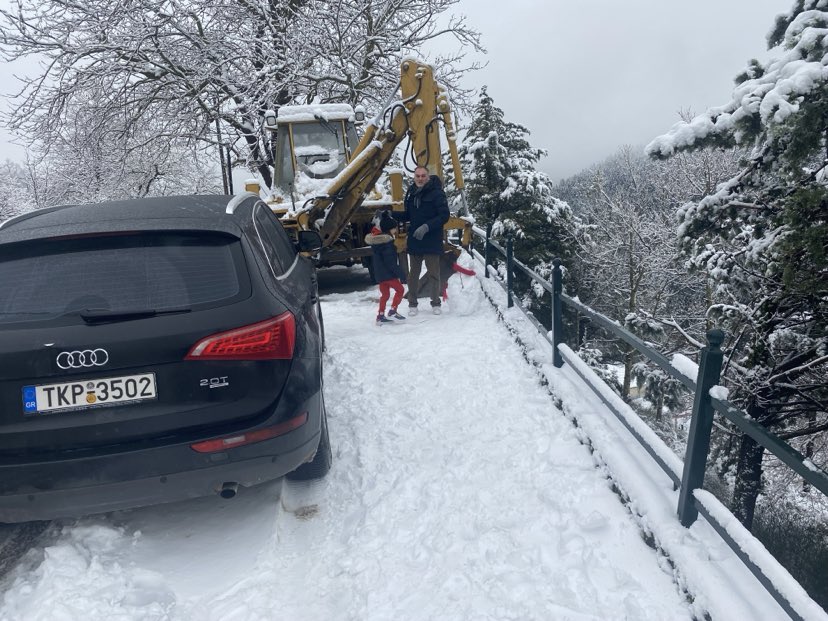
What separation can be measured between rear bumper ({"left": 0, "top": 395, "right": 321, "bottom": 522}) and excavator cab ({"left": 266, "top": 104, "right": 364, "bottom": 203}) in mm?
8415

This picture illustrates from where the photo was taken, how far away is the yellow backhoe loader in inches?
303

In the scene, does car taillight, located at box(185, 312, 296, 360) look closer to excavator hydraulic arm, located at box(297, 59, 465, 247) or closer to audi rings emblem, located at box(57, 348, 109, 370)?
audi rings emblem, located at box(57, 348, 109, 370)

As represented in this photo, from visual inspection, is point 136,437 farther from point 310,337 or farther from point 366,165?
point 366,165

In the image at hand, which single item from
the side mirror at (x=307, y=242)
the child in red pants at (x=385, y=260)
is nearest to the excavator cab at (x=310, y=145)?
the child in red pants at (x=385, y=260)

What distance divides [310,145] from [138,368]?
9.11 m

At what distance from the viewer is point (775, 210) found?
5453 mm

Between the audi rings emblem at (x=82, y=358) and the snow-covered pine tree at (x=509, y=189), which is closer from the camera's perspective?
the audi rings emblem at (x=82, y=358)

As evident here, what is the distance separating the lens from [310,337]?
3.40 meters

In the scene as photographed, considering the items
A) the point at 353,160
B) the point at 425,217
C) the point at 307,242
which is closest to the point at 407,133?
the point at 353,160

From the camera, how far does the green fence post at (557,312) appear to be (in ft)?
15.8

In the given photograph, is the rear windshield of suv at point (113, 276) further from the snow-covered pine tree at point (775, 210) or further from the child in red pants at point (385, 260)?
the child in red pants at point (385, 260)

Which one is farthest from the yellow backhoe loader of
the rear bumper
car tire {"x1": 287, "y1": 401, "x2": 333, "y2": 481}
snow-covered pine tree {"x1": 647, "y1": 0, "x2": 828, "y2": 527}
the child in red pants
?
the rear bumper

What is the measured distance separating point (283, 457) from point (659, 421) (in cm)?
2533

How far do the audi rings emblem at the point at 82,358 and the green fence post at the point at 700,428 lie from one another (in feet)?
9.19
